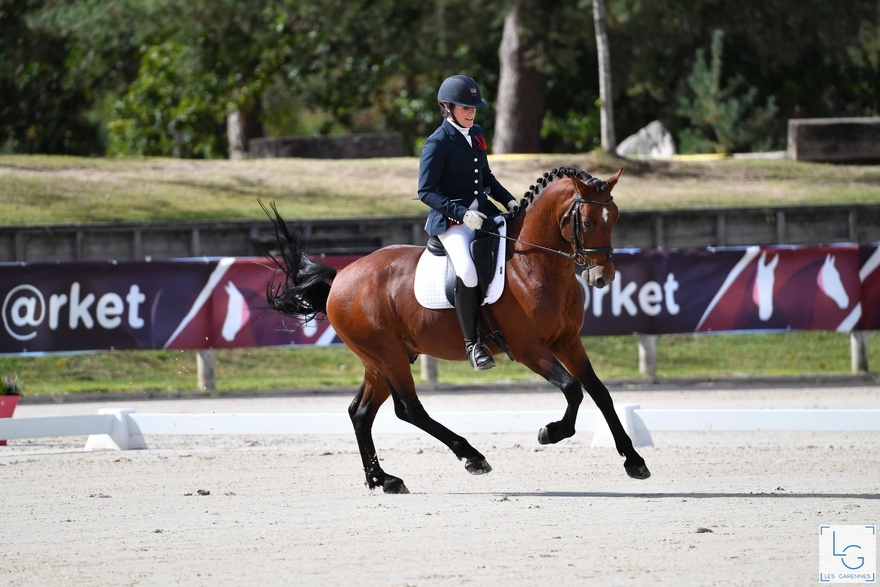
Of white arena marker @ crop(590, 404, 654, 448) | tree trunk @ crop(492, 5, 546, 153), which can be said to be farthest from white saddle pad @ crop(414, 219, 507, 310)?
tree trunk @ crop(492, 5, 546, 153)

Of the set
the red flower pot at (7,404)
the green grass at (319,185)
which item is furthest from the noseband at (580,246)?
the green grass at (319,185)

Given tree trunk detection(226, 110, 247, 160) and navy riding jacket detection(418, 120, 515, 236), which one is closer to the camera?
navy riding jacket detection(418, 120, 515, 236)

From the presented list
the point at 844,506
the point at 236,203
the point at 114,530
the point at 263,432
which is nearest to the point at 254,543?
the point at 114,530

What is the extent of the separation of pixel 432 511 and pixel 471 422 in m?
2.76

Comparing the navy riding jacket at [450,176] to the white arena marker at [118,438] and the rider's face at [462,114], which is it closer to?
the rider's face at [462,114]

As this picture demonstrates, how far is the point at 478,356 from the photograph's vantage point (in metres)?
7.80

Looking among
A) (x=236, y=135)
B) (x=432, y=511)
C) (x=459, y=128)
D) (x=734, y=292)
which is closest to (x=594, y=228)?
(x=459, y=128)

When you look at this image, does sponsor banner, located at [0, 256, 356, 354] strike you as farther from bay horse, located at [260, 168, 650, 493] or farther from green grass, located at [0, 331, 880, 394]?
bay horse, located at [260, 168, 650, 493]

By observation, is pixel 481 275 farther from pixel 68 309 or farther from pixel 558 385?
pixel 68 309

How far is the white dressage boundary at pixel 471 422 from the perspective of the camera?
9.30 m

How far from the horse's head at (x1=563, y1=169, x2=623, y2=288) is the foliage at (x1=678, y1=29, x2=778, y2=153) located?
2174cm

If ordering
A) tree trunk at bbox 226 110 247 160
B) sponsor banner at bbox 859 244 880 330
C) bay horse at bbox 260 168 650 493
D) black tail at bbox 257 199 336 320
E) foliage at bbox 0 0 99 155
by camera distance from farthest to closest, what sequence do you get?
1. foliage at bbox 0 0 99 155
2. tree trunk at bbox 226 110 247 160
3. sponsor banner at bbox 859 244 880 330
4. black tail at bbox 257 199 336 320
5. bay horse at bbox 260 168 650 493

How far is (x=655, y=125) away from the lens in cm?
2917

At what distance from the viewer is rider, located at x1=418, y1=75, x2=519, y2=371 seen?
783 centimetres
